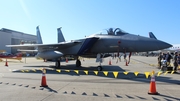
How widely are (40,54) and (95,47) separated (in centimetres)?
512

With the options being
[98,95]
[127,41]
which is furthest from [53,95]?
[127,41]

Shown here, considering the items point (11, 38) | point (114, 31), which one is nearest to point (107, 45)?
point (114, 31)

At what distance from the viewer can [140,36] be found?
11.1 metres

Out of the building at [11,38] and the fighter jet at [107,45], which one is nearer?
the fighter jet at [107,45]

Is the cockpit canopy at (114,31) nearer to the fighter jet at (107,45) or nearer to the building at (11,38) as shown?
the fighter jet at (107,45)

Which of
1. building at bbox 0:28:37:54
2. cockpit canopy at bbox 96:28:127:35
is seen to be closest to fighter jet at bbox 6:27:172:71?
cockpit canopy at bbox 96:28:127:35

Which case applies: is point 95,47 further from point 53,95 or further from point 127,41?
point 53,95

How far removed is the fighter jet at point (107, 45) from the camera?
10617 mm

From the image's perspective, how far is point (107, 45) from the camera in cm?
1201

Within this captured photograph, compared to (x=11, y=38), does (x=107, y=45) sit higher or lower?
lower

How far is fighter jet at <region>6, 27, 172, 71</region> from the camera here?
10617 millimetres

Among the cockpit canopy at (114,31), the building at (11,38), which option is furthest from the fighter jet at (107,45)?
the building at (11,38)

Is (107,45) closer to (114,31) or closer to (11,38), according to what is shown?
(114,31)

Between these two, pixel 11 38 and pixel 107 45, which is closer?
pixel 107 45
